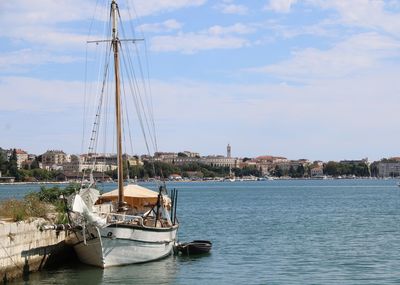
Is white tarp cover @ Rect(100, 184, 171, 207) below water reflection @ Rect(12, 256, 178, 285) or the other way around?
the other way around

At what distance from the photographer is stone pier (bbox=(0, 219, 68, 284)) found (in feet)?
83.2

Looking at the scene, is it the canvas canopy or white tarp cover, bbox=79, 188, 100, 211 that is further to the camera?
the canvas canopy

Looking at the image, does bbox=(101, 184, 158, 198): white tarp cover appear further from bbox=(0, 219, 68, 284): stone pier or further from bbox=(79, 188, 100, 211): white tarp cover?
bbox=(0, 219, 68, 284): stone pier

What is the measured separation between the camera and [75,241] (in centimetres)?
2983

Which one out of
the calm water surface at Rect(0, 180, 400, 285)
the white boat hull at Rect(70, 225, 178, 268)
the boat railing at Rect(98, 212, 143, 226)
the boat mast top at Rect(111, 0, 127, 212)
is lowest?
the calm water surface at Rect(0, 180, 400, 285)

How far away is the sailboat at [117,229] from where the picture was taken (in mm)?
28891

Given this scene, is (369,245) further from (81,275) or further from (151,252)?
(81,275)

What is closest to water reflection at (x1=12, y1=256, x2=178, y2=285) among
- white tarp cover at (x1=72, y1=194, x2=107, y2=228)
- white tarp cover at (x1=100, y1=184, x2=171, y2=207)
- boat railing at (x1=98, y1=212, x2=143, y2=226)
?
boat railing at (x1=98, y1=212, x2=143, y2=226)

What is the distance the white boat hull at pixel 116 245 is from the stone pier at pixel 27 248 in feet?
3.08

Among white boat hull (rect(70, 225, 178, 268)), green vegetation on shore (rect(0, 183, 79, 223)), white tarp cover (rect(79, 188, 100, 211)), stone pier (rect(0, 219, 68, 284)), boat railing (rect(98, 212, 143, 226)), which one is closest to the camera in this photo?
stone pier (rect(0, 219, 68, 284))

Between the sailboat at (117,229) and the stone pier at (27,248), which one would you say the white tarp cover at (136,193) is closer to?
the sailboat at (117,229)

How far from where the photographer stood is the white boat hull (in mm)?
29000

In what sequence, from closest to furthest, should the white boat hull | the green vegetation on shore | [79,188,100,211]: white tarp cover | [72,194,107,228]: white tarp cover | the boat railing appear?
the green vegetation on shore
[72,194,107,228]: white tarp cover
the white boat hull
the boat railing
[79,188,100,211]: white tarp cover

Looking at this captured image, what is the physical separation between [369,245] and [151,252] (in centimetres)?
1386
